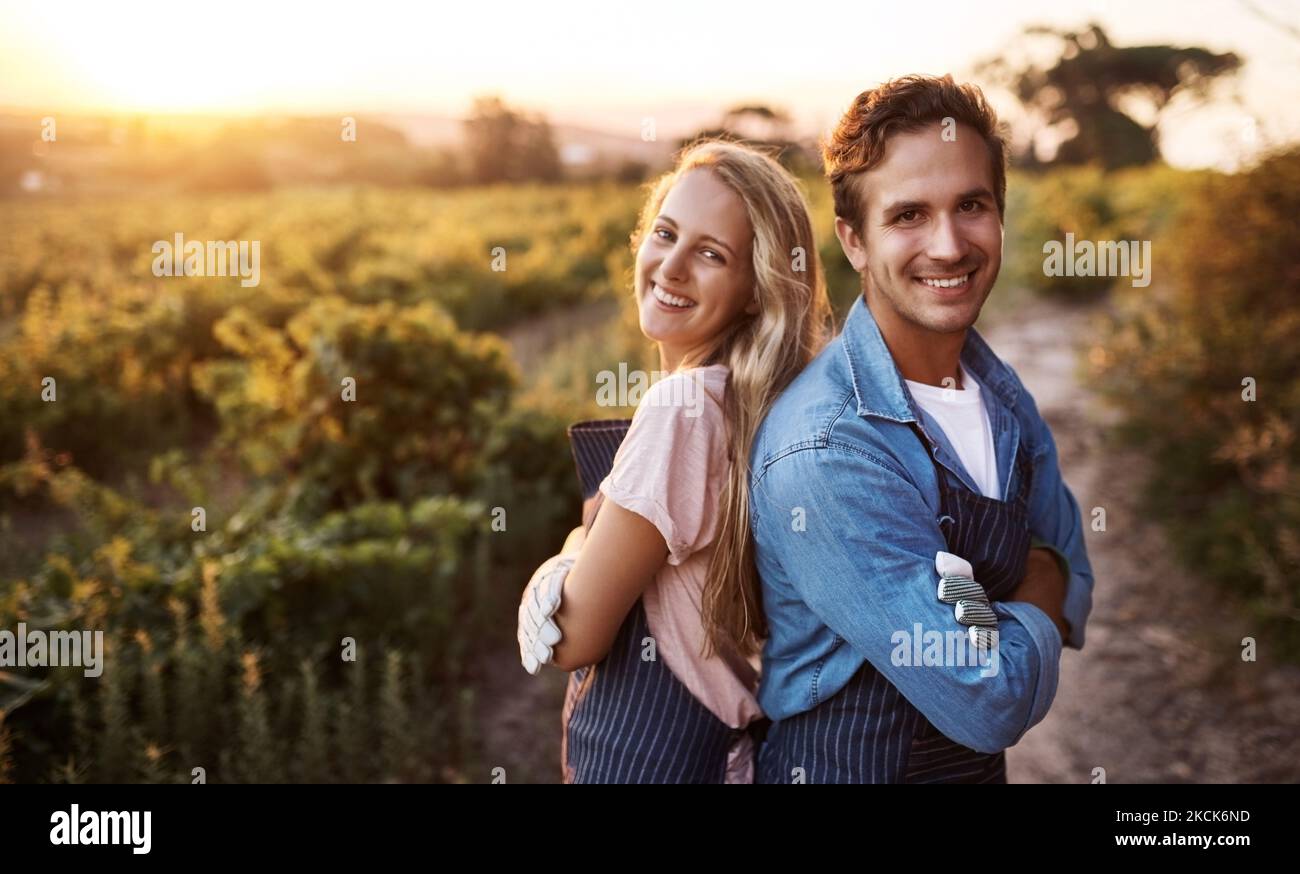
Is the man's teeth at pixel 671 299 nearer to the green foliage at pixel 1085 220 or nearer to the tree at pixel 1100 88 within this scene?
the green foliage at pixel 1085 220

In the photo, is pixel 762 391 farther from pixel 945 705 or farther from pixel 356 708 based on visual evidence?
pixel 356 708

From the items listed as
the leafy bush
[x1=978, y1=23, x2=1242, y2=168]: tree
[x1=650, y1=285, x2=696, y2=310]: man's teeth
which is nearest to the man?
[x1=650, y1=285, x2=696, y2=310]: man's teeth

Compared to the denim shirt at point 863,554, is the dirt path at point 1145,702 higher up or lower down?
lower down

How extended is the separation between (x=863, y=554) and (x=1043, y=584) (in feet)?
1.96

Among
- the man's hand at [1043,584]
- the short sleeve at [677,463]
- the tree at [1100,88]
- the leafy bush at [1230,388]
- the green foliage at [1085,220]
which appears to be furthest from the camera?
the tree at [1100,88]

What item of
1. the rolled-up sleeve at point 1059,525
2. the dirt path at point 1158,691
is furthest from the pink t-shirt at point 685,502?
the dirt path at point 1158,691

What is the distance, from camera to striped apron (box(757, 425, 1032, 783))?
1.89 meters

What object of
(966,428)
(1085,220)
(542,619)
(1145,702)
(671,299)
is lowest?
(1145,702)

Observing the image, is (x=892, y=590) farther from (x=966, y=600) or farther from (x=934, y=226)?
(x=934, y=226)

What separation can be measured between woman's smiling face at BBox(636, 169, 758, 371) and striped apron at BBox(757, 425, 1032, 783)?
1.75ft

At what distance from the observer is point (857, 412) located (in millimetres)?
1837

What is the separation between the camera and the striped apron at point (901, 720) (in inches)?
74.5

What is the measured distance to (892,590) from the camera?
5.56 ft

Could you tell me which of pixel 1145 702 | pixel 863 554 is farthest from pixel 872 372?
pixel 1145 702
